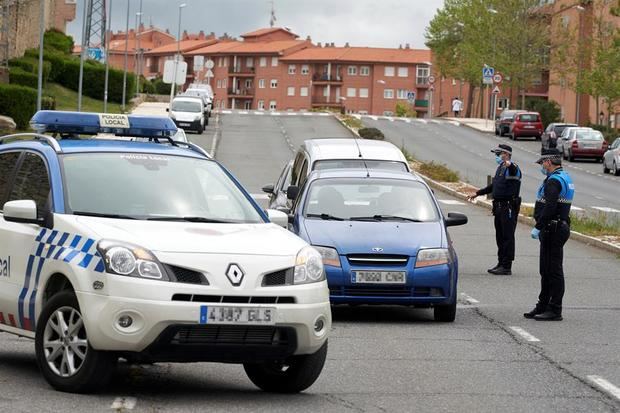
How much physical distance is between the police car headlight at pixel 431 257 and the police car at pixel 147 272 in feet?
14.0

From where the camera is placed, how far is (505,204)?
19750 millimetres

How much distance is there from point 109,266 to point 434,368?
3.33 m

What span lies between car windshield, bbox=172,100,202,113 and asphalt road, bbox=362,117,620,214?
912 cm

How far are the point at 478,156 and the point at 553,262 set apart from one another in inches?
1904

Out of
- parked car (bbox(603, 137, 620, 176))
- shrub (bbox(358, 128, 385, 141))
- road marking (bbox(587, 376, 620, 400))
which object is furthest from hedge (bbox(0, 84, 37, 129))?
road marking (bbox(587, 376, 620, 400))

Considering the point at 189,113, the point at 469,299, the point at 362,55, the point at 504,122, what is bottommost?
the point at 469,299

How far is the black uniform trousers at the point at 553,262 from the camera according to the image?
14492 mm

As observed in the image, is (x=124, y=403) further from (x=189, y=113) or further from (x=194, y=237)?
(x=189, y=113)

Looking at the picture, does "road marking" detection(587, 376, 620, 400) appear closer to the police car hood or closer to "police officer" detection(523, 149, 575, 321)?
the police car hood

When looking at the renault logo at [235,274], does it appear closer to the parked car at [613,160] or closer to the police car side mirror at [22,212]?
the police car side mirror at [22,212]

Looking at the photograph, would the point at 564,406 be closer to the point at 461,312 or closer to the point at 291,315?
the point at 291,315

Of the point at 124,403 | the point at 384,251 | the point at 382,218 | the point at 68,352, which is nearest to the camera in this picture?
the point at 124,403

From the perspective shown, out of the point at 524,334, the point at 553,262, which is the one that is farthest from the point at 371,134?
the point at 524,334

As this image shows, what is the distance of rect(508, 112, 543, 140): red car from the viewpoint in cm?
7869
